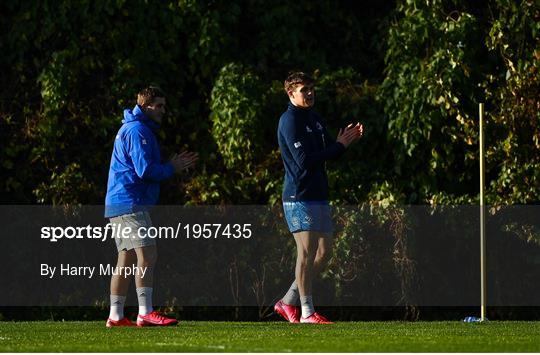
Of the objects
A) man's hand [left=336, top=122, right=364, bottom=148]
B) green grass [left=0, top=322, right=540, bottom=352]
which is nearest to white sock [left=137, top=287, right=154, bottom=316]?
green grass [left=0, top=322, right=540, bottom=352]

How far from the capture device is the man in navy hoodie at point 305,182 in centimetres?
915

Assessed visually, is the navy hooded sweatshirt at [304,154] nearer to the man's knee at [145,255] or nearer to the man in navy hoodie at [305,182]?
the man in navy hoodie at [305,182]

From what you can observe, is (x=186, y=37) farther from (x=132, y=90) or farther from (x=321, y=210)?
A: (x=321, y=210)

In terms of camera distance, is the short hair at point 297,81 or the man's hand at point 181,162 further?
the short hair at point 297,81

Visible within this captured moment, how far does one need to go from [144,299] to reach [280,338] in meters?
1.60

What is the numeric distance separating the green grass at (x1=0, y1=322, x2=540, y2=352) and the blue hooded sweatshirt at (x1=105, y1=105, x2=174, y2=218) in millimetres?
865

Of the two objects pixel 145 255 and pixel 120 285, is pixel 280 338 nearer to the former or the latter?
pixel 145 255

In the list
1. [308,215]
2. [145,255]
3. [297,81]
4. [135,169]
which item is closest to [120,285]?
[145,255]

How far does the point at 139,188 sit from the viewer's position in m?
9.12

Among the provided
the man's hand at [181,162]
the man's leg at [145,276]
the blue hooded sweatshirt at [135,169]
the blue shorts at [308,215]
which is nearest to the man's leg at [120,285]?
the man's leg at [145,276]

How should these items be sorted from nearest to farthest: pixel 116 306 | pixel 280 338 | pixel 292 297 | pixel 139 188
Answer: pixel 280 338 < pixel 139 188 < pixel 116 306 < pixel 292 297

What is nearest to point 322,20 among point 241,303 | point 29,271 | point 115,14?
point 115,14

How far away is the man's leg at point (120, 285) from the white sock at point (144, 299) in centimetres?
14

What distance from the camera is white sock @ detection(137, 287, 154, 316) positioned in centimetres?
911
